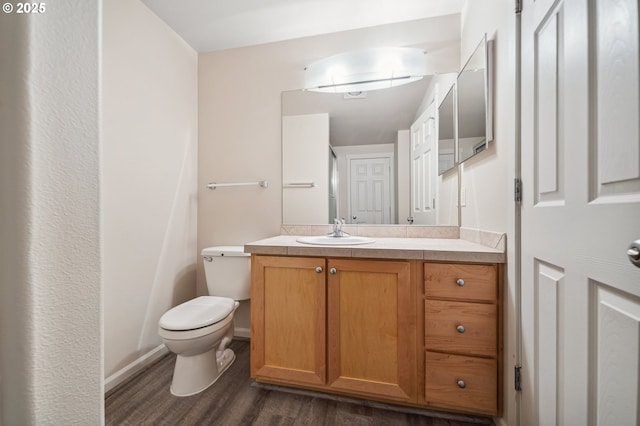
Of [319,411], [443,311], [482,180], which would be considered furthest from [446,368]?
[482,180]

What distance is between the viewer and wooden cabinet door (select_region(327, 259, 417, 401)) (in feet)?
4.24

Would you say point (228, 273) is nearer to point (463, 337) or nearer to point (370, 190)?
point (370, 190)

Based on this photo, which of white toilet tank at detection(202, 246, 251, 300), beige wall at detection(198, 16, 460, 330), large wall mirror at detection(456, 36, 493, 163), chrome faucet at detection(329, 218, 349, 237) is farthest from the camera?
beige wall at detection(198, 16, 460, 330)

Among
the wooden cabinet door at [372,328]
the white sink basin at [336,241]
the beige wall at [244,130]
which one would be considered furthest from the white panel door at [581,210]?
the beige wall at [244,130]

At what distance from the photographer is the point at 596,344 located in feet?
2.17

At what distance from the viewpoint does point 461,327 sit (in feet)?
4.03

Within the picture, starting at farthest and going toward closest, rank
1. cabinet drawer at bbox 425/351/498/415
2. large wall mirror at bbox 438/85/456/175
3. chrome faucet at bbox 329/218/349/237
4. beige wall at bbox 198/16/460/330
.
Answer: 1. beige wall at bbox 198/16/460/330
2. chrome faucet at bbox 329/218/349/237
3. large wall mirror at bbox 438/85/456/175
4. cabinet drawer at bbox 425/351/498/415

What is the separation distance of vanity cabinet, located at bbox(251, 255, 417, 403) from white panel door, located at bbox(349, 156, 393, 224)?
657mm

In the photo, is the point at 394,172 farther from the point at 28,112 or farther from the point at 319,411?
the point at 28,112

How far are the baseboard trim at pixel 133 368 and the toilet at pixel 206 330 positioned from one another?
304 mm

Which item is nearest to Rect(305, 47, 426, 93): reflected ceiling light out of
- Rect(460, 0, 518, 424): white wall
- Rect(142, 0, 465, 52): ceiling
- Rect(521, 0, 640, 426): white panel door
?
Rect(142, 0, 465, 52): ceiling

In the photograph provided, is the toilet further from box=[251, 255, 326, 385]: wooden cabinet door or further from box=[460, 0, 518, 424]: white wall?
box=[460, 0, 518, 424]: white wall

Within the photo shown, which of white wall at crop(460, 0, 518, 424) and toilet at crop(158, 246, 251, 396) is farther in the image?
toilet at crop(158, 246, 251, 396)

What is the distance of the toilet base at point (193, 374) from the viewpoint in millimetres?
1494
